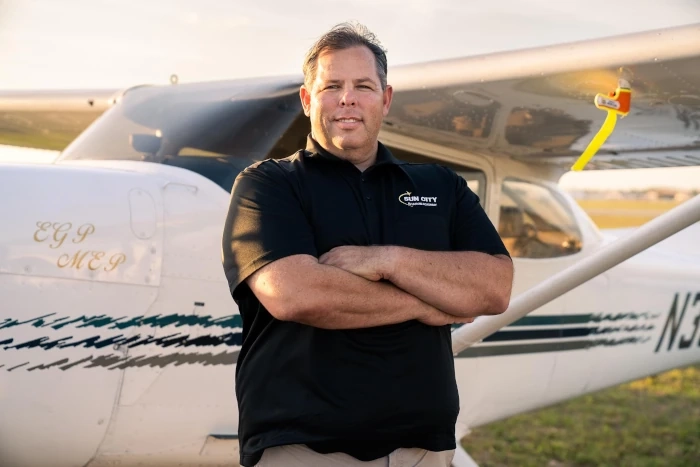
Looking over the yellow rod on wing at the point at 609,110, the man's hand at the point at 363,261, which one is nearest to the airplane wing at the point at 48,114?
the yellow rod on wing at the point at 609,110

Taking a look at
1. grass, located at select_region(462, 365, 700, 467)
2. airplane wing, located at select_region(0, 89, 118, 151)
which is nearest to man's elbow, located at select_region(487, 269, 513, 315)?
airplane wing, located at select_region(0, 89, 118, 151)

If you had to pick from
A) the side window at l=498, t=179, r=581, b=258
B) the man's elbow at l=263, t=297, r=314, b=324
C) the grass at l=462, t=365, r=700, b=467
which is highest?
the man's elbow at l=263, t=297, r=314, b=324

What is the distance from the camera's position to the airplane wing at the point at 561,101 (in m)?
3.51

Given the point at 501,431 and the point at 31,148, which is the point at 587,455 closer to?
the point at 501,431

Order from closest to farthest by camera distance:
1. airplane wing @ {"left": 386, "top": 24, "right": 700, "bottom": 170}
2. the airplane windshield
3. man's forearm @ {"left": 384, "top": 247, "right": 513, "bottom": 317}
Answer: man's forearm @ {"left": 384, "top": 247, "right": 513, "bottom": 317} → airplane wing @ {"left": 386, "top": 24, "right": 700, "bottom": 170} → the airplane windshield

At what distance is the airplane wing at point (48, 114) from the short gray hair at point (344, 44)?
135 inches

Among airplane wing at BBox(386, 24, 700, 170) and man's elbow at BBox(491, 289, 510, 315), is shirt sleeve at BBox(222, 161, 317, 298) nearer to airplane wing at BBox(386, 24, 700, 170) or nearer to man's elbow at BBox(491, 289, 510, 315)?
man's elbow at BBox(491, 289, 510, 315)

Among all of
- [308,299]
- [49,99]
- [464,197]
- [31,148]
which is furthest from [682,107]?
[31,148]

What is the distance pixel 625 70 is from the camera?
355cm

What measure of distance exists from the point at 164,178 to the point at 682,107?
238 cm

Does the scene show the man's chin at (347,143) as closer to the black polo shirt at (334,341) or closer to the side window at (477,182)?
the black polo shirt at (334,341)

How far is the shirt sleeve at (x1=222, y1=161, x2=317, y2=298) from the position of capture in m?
2.17

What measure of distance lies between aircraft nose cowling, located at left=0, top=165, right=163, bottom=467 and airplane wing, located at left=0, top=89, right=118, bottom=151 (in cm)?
233

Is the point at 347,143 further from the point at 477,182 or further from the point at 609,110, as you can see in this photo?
the point at 477,182
